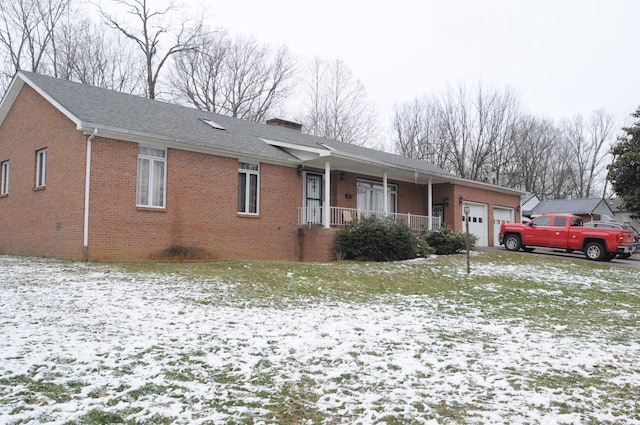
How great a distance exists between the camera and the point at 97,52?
30.6m

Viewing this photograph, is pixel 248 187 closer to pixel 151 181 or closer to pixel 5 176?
pixel 151 181

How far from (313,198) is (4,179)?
10.6 m

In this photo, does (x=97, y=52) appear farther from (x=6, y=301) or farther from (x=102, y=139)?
(x=6, y=301)

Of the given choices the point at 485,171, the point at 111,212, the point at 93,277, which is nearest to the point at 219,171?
the point at 111,212

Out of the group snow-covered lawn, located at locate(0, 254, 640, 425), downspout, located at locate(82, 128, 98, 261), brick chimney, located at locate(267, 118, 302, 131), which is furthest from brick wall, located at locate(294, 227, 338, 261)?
brick chimney, located at locate(267, 118, 302, 131)

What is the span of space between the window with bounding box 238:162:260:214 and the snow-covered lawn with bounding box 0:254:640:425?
6199 mm

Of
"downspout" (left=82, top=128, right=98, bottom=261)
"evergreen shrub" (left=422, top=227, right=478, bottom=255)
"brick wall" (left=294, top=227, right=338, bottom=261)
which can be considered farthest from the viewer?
"evergreen shrub" (left=422, top=227, right=478, bottom=255)

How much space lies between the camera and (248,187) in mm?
15898

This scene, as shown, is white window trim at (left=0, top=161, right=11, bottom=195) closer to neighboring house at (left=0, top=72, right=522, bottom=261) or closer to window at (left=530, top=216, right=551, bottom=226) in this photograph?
neighboring house at (left=0, top=72, right=522, bottom=261)

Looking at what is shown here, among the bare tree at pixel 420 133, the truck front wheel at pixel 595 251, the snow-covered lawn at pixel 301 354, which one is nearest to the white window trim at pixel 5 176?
the snow-covered lawn at pixel 301 354

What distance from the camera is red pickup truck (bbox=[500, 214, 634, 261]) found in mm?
17719

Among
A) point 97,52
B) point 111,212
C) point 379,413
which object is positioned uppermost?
point 97,52

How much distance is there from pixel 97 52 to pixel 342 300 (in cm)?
2850

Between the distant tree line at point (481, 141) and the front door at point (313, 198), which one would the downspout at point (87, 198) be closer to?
the front door at point (313, 198)
